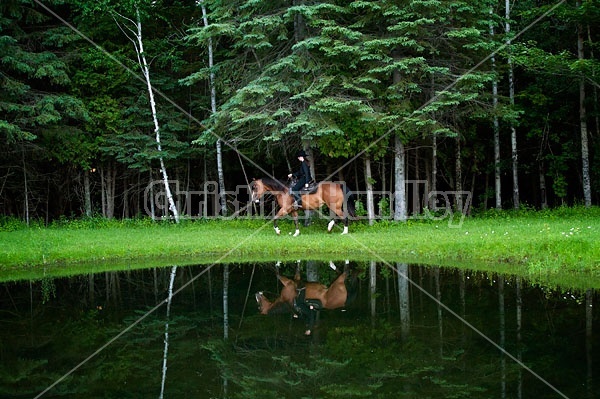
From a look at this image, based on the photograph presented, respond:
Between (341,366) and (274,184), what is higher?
(274,184)

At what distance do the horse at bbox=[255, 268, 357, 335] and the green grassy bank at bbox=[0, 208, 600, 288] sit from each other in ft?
10.5

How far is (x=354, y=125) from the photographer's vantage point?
21656 millimetres

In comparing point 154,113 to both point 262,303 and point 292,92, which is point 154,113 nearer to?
point 292,92

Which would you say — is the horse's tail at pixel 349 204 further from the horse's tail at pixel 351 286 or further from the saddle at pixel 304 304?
the saddle at pixel 304 304

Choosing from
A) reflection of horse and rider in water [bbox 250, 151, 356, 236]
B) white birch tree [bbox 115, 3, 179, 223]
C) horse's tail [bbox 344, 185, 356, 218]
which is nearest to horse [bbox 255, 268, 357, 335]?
reflection of horse and rider in water [bbox 250, 151, 356, 236]

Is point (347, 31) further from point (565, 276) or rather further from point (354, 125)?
point (565, 276)

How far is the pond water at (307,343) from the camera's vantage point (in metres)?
6.20

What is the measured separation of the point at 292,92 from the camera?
21.8m

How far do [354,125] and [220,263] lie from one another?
8.72 metres

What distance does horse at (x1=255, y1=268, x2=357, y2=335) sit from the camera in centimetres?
991

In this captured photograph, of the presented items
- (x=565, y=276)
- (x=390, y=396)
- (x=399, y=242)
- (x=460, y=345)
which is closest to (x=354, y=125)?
(x=399, y=242)

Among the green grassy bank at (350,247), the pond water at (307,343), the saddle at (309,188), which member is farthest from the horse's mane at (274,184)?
the pond water at (307,343)

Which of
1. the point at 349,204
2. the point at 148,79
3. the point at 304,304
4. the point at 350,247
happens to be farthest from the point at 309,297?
the point at 148,79

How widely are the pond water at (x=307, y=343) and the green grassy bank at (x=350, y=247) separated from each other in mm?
1792
